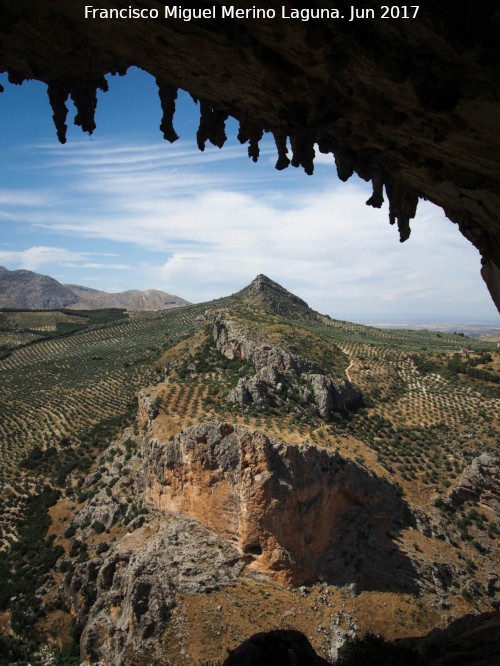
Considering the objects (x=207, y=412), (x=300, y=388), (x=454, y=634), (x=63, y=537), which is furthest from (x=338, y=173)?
(x=63, y=537)

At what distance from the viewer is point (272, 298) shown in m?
95.0

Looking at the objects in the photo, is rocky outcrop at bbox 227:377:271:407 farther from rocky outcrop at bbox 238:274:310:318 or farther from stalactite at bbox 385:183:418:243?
rocky outcrop at bbox 238:274:310:318

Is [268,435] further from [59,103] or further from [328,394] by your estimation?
[59,103]

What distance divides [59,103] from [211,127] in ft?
12.0

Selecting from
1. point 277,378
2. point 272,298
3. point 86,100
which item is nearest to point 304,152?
point 86,100

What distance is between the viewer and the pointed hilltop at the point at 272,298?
9126cm

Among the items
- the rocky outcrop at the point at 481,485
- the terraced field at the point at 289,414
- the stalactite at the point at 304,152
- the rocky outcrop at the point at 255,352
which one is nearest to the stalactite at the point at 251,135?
the stalactite at the point at 304,152

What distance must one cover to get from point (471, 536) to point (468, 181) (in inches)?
1269

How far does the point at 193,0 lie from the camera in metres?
6.20

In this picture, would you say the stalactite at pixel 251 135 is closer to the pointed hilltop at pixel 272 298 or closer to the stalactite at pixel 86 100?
the stalactite at pixel 86 100

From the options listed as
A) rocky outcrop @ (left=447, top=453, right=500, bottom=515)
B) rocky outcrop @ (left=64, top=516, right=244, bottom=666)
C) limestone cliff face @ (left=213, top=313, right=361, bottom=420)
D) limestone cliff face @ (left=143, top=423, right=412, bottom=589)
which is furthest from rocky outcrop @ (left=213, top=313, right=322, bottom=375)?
rocky outcrop @ (left=64, top=516, right=244, bottom=666)

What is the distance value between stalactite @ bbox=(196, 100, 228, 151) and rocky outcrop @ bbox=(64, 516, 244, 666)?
24.3 m

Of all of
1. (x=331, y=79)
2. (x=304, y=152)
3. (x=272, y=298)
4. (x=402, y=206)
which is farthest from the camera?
(x=272, y=298)

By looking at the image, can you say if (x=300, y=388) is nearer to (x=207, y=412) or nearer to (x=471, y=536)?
(x=207, y=412)
